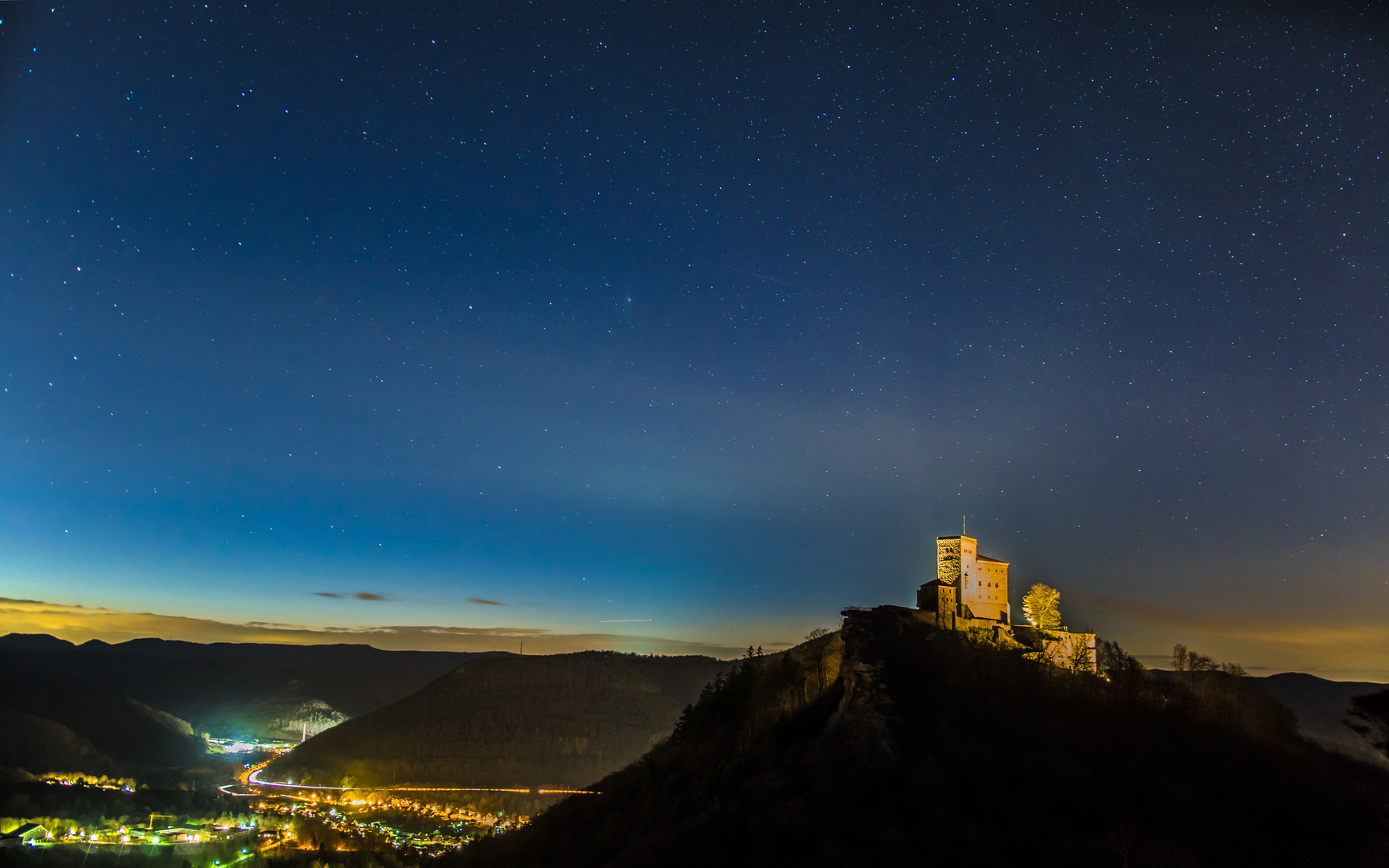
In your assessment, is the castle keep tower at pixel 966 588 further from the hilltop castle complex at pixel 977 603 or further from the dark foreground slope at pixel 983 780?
the dark foreground slope at pixel 983 780

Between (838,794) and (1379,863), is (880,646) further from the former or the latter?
(1379,863)

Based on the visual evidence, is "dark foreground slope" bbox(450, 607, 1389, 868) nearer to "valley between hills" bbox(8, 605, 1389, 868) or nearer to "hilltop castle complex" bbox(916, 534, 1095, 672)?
"valley between hills" bbox(8, 605, 1389, 868)

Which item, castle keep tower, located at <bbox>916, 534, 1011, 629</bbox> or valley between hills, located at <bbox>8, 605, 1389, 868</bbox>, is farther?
castle keep tower, located at <bbox>916, 534, 1011, 629</bbox>

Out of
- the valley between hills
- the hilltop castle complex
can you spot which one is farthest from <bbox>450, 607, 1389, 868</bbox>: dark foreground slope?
the hilltop castle complex

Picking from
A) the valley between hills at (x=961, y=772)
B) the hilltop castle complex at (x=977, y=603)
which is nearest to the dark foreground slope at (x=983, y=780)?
the valley between hills at (x=961, y=772)

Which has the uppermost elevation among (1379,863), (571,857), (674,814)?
(1379,863)

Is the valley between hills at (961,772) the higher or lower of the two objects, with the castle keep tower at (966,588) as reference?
lower

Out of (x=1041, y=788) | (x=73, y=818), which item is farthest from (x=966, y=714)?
(x=73, y=818)
